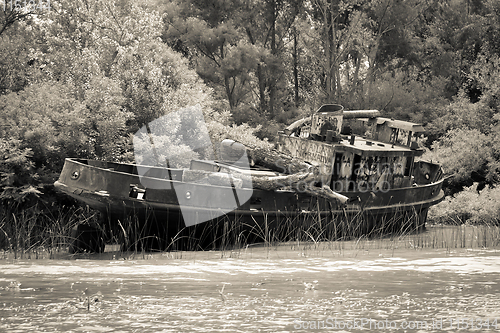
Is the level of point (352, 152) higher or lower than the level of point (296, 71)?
lower

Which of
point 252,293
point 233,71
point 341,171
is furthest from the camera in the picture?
point 233,71

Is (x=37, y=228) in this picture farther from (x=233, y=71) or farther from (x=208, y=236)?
(x=233, y=71)

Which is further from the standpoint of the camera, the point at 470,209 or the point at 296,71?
the point at 296,71

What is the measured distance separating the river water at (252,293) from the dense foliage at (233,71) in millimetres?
5298

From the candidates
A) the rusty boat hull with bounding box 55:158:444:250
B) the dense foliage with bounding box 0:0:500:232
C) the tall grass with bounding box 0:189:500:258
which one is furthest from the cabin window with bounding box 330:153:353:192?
the dense foliage with bounding box 0:0:500:232

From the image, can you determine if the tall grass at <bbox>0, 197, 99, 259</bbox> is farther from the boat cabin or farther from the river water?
the boat cabin

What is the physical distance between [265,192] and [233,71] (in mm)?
14217

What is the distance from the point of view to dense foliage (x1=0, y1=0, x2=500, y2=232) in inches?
573

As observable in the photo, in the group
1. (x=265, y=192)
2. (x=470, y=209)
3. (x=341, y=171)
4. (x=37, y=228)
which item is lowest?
(x=37, y=228)

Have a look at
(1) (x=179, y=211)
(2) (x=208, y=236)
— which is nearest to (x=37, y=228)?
(1) (x=179, y=211)

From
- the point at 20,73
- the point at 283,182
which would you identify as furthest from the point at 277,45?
the point at 283,182

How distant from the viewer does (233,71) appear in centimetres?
2539

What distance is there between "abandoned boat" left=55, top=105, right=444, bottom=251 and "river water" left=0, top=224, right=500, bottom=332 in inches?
51.2

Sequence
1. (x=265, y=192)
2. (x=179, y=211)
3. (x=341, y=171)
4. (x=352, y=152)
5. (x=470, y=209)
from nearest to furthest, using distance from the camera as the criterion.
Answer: (x=179, y=211) → (x=265, y=192) → (x=352, y=152) → (x=341, y=171) → (x=470, y=209)
